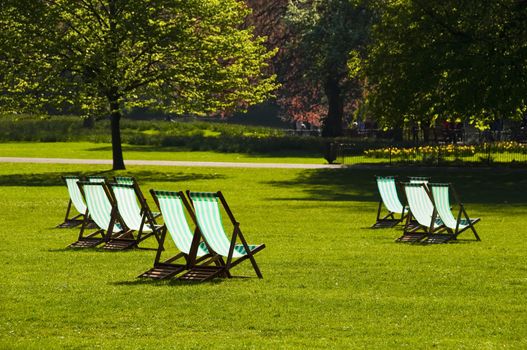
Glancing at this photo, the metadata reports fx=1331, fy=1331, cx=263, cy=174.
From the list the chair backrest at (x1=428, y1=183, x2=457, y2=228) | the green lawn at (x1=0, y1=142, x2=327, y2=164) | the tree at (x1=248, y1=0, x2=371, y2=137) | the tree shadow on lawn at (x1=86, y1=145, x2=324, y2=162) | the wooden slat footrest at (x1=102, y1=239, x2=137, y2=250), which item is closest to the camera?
the wooden slat footrest at (x1=102, y1=239, x2=137, y2=250)

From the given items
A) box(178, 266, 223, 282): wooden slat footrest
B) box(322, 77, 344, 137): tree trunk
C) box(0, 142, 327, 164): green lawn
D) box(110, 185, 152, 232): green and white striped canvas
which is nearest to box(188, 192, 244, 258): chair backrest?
box(178, 266, 223, 282): wooden slat footrest

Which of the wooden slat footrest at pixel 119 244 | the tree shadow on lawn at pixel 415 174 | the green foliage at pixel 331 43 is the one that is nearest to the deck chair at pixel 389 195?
the wooden slat footrest at pixel 119 244

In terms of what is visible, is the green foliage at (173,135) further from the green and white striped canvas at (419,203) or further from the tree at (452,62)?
the green and white striped canvas at (419,203)

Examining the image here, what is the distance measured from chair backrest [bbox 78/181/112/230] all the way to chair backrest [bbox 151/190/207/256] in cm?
434

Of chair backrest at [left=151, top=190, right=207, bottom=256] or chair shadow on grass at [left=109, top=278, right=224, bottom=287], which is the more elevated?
chair backrest at [left=151, top=190, right=207, bottom=256]

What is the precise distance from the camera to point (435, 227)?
22.9m

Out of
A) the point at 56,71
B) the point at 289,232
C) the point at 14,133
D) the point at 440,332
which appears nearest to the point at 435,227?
the point at 289,232

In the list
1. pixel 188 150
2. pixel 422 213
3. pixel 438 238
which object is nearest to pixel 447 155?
pixel 188 150

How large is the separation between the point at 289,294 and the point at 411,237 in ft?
26.0

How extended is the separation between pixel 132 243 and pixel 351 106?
72923mm

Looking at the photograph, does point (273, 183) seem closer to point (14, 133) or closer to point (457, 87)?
point (457, 87)

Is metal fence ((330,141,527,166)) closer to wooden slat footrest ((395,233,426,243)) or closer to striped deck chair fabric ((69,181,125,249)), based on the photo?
wooden slat footrest ((395,233,426,243))

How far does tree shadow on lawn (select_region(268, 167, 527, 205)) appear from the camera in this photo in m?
38.0

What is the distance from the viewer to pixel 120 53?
4969 cm
